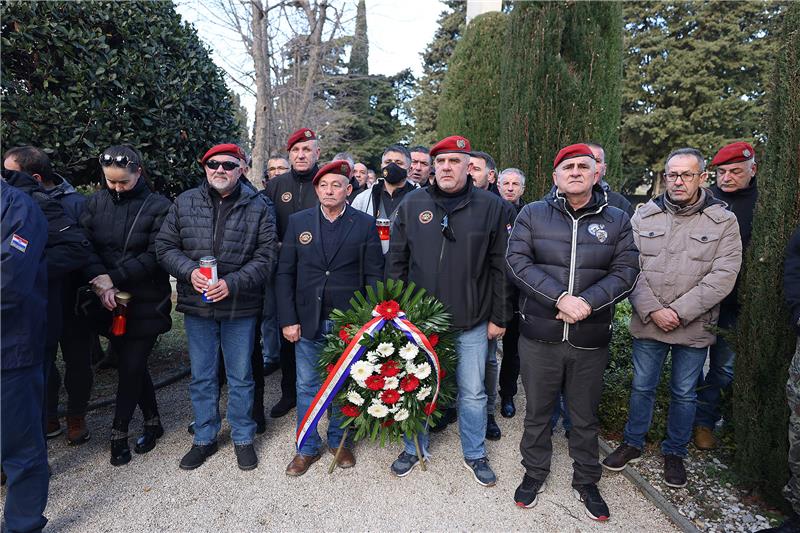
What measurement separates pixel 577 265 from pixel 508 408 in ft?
6.59

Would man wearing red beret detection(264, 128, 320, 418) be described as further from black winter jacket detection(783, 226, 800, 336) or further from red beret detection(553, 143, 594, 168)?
black winter jacket detection(783, 226, 800, 336)

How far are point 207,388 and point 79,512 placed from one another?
1.04 metres

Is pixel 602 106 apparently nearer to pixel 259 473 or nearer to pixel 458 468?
pixel 458 468

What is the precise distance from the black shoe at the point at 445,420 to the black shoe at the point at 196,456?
1.82 metres

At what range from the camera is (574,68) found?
6625 millimetres

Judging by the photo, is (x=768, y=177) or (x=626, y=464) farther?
(x=626, y=464)

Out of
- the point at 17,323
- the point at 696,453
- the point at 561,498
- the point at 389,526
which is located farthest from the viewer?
the point at 696,453

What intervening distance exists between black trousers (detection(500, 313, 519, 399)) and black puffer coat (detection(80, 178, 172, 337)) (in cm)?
298

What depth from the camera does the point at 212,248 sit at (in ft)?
11.3

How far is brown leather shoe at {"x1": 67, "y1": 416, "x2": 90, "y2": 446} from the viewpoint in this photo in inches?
150

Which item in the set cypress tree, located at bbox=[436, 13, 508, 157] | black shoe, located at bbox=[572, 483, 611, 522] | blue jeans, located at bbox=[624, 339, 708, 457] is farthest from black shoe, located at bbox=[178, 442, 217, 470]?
cypress tree, located at bbox=[436, 13, 508, 157]

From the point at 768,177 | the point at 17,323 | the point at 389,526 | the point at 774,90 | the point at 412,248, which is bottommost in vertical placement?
the point at 389,526

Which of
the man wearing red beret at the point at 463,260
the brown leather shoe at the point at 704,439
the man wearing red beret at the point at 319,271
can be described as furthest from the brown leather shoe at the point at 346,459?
the brown leather shoe at the point at 704,439

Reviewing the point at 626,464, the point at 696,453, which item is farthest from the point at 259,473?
the point at 696,453
